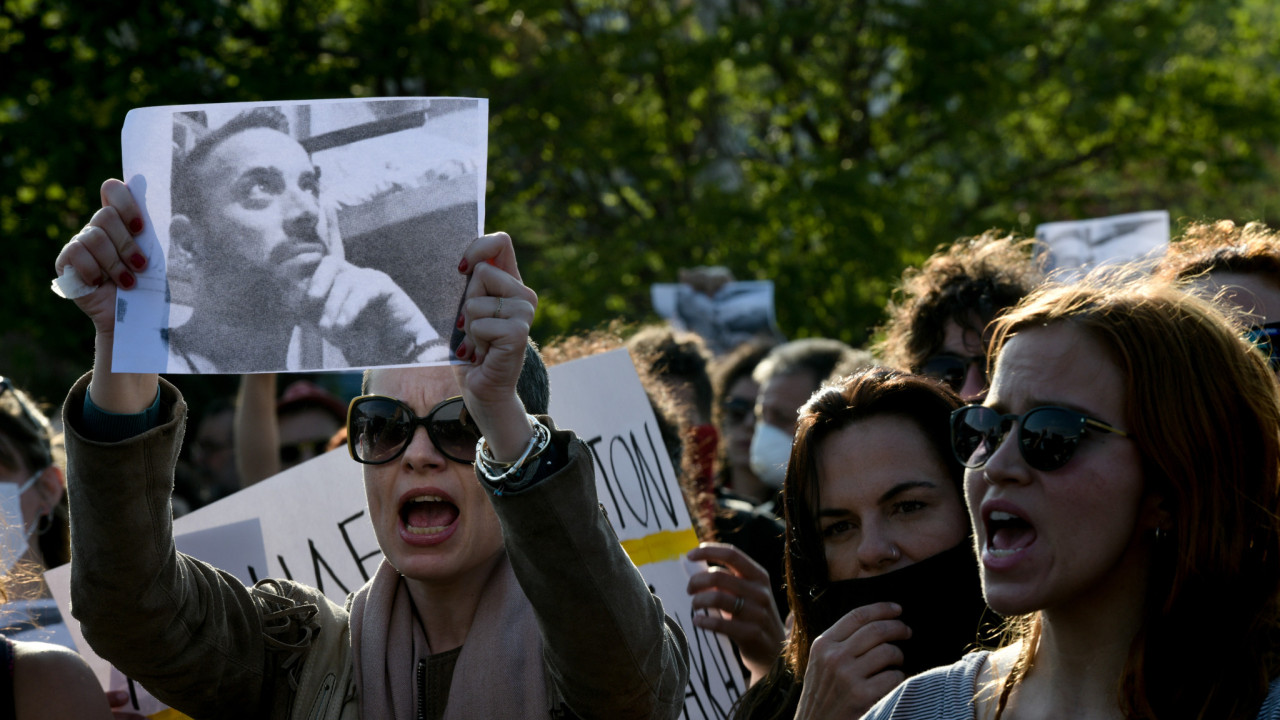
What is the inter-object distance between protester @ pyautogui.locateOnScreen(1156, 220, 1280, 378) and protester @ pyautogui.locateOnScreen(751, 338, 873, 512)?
6.64 ft

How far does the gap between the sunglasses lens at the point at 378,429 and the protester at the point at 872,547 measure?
2.72 ft

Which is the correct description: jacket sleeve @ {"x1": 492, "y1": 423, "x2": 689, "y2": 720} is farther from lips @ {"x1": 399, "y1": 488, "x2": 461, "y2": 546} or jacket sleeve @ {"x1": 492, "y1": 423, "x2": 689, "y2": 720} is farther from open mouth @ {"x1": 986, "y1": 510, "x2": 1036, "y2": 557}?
open mouth @ {"x1": 986, "y1": 510, "x2": 1036, "y2": 557}

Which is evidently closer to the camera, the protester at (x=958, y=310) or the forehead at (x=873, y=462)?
the forehead at (x=873, y=462)

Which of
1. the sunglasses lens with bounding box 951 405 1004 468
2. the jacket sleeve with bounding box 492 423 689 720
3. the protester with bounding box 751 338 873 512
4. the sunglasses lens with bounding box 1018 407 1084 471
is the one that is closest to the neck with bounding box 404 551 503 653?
the jacket sleeve with bounding box 492 423 689 720

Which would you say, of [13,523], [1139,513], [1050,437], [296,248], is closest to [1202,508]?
[1139,513]

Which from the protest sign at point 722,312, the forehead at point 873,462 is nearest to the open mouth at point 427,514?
the forehead at point 873,462

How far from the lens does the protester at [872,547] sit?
236 cm

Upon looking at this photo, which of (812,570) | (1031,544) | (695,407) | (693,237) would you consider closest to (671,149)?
(693,237)

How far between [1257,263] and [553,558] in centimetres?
183

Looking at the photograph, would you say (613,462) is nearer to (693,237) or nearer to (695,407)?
(695,407)

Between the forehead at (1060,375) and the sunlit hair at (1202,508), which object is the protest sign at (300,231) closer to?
the forehead at (1060,375)

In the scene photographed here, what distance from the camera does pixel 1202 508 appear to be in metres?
1.82

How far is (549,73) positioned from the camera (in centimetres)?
870

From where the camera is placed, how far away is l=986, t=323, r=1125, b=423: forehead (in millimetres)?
1885
